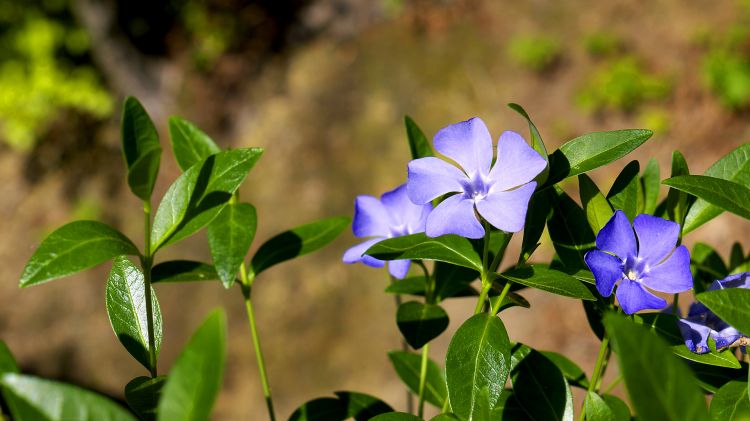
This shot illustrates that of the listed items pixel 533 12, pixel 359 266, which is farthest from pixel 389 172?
pixel 533 12

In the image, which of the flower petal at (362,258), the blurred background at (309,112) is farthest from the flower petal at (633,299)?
the blurred background at (309,112)

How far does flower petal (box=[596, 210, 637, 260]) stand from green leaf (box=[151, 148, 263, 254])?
379mm

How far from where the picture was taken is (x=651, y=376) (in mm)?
497

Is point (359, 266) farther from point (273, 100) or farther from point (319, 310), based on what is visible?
point (273, 100)

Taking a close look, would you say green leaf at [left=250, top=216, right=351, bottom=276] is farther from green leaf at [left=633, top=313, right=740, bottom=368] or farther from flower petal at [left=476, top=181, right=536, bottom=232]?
green leaf at [left=633, top=313, right=740, bottom=368]

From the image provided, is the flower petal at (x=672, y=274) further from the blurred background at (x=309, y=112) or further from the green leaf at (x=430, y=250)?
the blurred background at (x=309, y=112)

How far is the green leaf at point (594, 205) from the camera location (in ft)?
2.66

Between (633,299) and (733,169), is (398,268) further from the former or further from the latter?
(733,169)

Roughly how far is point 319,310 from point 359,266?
1.13 feet

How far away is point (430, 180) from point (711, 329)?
0.35 meters

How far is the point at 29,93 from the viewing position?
17.0ft

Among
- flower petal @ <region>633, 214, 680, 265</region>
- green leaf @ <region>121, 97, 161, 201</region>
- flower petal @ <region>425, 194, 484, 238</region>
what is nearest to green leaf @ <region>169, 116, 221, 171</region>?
green leaf @ <region>121, 97, 161, 201</region>

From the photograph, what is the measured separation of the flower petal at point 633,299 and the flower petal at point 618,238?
0.11 feet

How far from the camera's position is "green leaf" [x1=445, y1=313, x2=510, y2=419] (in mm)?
744
